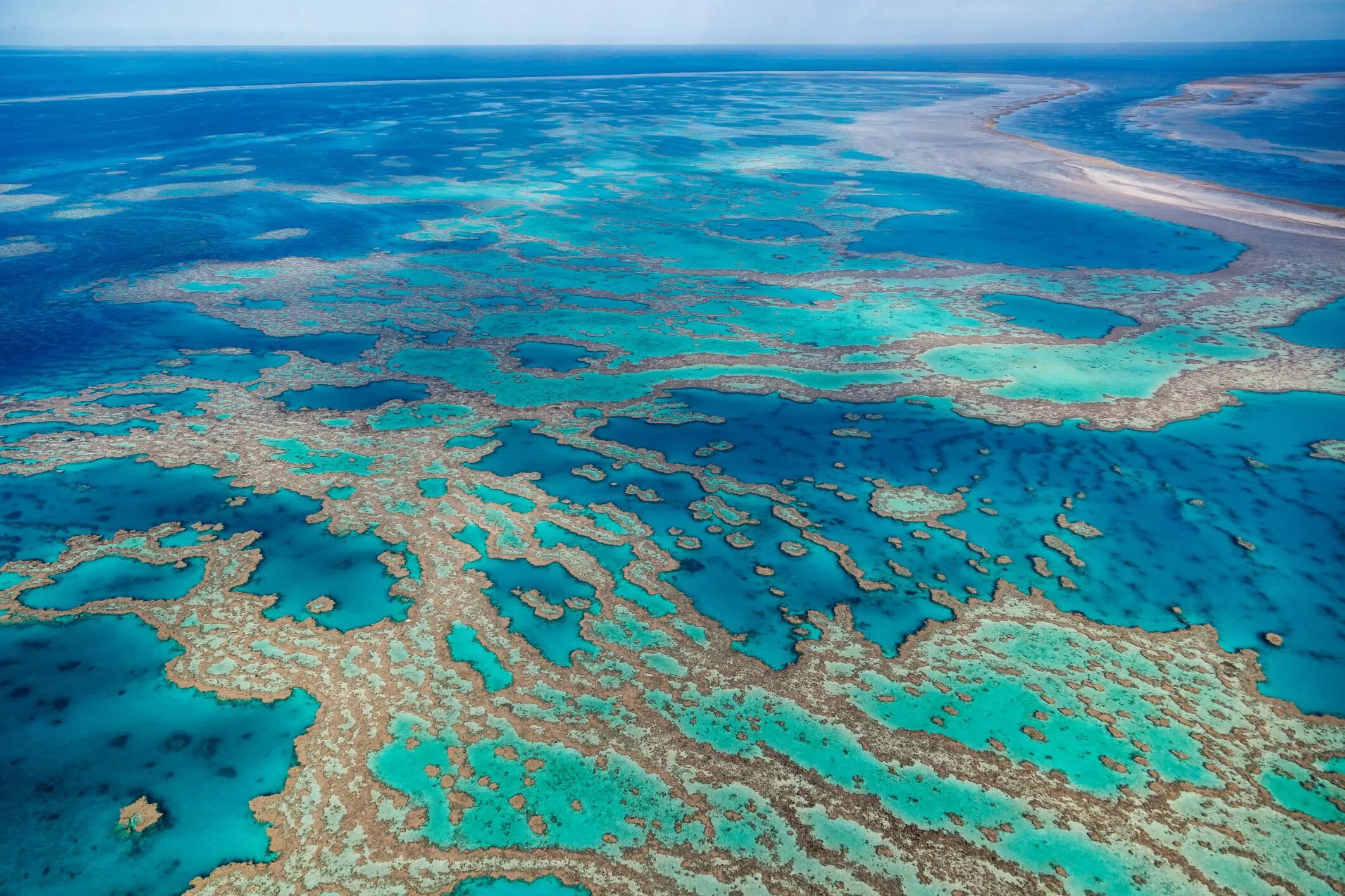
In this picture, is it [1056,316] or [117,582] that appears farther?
[1056,316]

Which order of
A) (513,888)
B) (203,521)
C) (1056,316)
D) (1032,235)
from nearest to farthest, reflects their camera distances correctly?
(513,888), (203,521), (1056,316), (1032,235)

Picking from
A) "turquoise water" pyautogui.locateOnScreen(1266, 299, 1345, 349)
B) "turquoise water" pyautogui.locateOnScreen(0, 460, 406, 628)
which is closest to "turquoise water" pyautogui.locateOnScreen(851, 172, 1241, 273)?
"turquoise water" pyautogui.locateOnScreen(1266, 299, 1345, 349)

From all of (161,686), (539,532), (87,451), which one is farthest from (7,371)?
(539,532)

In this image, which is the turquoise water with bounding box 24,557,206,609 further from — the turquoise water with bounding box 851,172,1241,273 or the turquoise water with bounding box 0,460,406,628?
the turquoise water with bounding box 851,172,1241,273

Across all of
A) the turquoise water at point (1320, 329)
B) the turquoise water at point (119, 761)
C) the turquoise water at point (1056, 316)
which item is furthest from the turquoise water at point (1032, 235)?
the turquoise water at point (119, 761)

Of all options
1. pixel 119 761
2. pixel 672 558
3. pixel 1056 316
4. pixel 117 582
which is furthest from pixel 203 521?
pixel 1056 316

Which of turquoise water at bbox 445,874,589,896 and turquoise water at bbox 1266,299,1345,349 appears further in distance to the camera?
turquoise water at bbox 1266,299,1345,349

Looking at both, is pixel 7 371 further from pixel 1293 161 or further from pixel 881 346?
pixel 1293 161

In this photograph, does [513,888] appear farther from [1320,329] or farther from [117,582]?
[1320,329]
